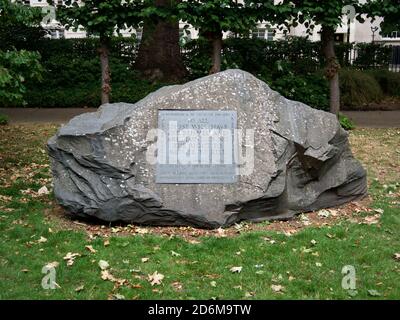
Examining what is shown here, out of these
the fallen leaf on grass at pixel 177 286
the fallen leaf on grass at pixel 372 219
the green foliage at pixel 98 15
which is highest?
the green foliage at pixel 98 15

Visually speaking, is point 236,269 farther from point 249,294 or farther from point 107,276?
point 107,276

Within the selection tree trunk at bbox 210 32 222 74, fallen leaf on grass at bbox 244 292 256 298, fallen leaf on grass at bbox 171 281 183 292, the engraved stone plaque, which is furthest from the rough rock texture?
tree trunk at bbox 210 32 222 74

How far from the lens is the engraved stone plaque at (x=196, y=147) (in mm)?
7062

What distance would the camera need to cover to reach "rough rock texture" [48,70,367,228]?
6.91 meters

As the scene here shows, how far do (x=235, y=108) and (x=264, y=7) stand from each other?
536cm

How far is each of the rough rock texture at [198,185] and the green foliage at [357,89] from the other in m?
9.44

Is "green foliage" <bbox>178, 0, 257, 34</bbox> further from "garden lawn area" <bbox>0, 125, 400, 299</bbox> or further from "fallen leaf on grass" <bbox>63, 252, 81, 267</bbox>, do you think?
"fallen leaf on grass" <bbox>63, 252, 81, 267</bbox>

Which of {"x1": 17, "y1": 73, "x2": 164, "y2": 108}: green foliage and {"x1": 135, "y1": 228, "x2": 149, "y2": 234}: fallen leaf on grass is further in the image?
{"x1": 17, "y1": 73, "x2": 164, "y2": 108}: green foliage

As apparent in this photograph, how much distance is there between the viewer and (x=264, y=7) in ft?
39.0

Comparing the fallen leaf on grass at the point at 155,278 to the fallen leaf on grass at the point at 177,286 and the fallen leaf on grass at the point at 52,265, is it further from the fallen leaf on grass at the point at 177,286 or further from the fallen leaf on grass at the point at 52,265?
the fallen leaf on grass at the point at 52,265

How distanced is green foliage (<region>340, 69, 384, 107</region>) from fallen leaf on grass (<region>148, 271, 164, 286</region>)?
40.0 feet

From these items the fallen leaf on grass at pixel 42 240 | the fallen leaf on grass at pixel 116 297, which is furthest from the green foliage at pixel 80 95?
the fallen leaf on grass at pixel 116 297
